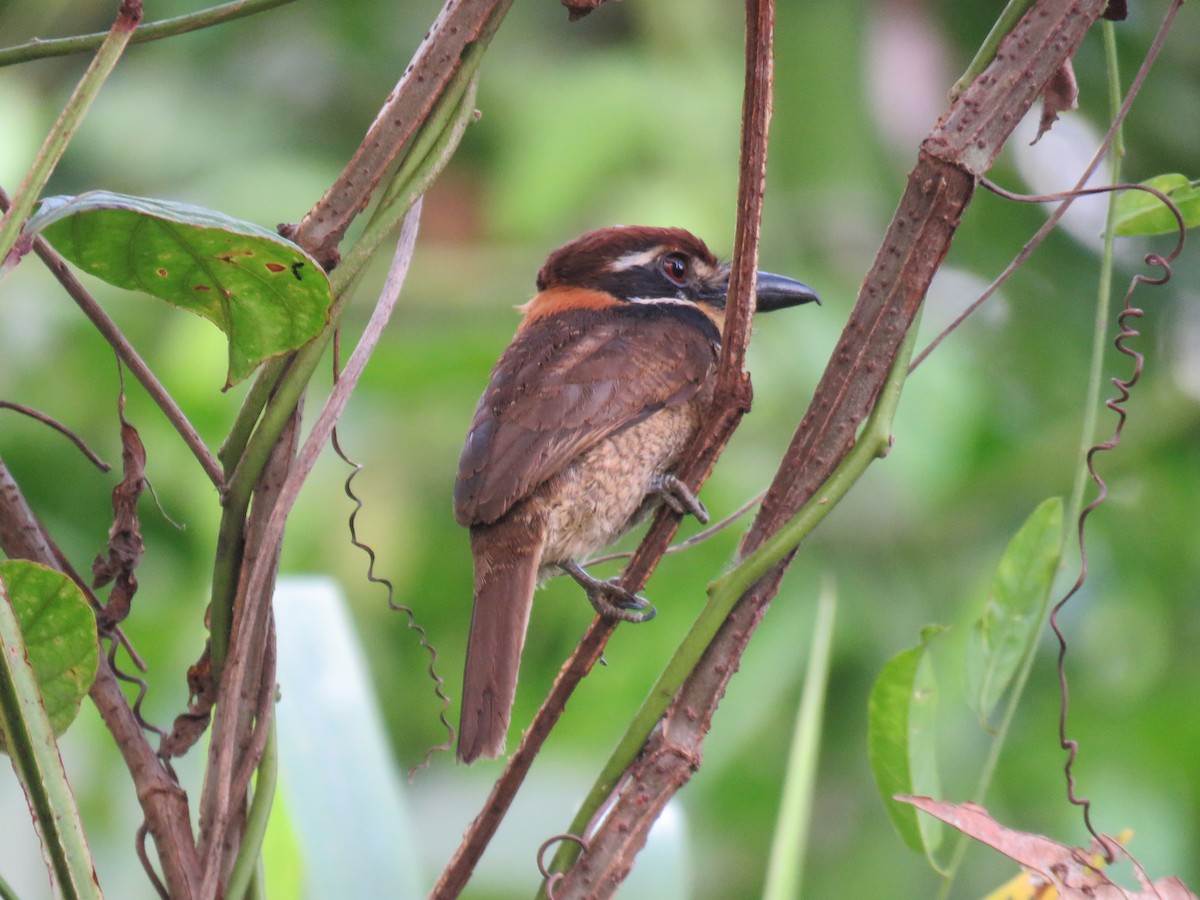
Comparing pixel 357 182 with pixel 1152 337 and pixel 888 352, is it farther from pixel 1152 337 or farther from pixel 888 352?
pixel 1152 337

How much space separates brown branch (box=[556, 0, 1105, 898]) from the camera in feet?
4.02

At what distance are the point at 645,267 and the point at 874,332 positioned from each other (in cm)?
144

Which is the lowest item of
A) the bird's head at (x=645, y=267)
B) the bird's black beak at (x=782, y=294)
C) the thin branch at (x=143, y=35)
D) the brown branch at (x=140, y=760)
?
the brown branch at (x=140, y=760)

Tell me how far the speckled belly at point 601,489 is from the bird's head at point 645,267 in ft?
1.50

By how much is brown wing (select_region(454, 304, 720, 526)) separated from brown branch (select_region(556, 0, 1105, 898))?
0.91 metres

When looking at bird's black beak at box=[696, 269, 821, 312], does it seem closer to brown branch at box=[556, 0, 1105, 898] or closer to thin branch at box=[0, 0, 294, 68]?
brown branch at box=[556, 0, 1105, 898]

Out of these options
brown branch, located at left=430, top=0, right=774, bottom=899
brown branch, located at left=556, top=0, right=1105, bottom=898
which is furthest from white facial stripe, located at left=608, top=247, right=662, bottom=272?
brown branch, located at left=556, top=0, right=1105, bottom=898

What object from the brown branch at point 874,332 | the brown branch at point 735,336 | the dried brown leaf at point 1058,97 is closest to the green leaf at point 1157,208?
the dried brown leaf at point 1058,97

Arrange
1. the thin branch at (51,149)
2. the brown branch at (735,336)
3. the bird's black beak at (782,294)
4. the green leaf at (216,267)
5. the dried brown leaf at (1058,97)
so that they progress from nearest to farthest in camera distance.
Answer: the thin branch at (51,149) < the green leaf at (216,267) < the brown branch at (735,336) < the dried brown leaf at (1058,97) < the bird's black beak at (782,294)

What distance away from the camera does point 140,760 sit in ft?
4.07

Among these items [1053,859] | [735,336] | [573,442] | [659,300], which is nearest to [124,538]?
[735,336]

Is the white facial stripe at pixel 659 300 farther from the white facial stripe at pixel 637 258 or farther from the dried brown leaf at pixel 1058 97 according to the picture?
the dried brown leaf at pixel 1058 97

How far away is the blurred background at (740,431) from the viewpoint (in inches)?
132

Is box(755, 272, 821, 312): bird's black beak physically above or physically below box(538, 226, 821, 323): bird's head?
below
